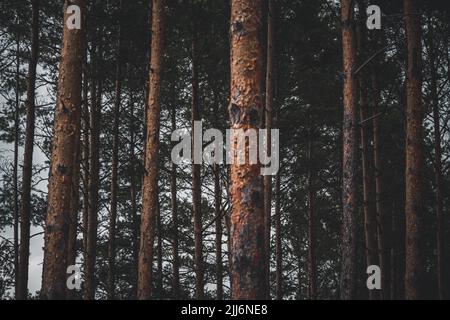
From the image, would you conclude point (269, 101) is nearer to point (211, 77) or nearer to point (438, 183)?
point (211, 77)

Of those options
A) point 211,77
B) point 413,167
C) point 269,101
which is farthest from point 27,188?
point 413,167

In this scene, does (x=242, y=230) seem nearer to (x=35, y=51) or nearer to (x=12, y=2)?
(x=35, y=51)

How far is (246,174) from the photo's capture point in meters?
5.23

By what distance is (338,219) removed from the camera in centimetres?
1958

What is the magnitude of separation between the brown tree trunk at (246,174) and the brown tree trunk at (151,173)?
13.4 ft

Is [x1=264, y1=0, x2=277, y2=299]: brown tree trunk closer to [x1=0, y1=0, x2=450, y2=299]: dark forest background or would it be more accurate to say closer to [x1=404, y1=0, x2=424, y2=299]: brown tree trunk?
[x1=0, y1=0, x2=450, y2=299]: dark forest background

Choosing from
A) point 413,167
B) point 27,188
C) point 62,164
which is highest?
point 413,167

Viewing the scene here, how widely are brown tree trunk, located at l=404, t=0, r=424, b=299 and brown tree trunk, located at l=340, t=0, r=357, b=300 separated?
115 cm

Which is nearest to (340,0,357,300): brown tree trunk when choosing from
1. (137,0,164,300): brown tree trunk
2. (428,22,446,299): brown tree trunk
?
(137,0,164,300): brown tree trunk

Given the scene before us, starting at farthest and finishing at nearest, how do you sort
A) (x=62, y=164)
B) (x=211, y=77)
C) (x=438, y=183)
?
1. (x=438, y=183)
2. (x=211, y=77)
3. (x=62, y=164)

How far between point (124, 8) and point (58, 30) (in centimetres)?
211

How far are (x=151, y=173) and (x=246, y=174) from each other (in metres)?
4.34

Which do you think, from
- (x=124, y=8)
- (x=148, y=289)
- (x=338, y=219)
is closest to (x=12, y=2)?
(x=124, y=8)

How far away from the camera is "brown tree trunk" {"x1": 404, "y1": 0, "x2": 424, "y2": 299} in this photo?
28.3 feet
